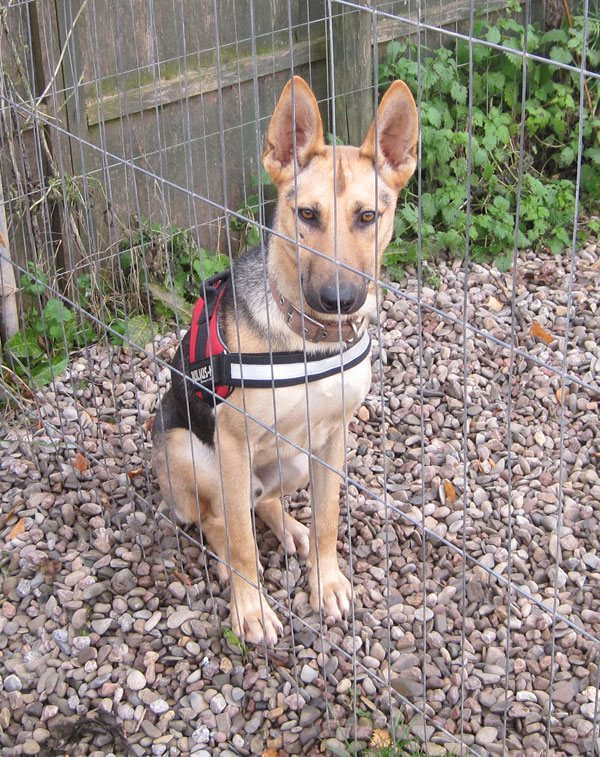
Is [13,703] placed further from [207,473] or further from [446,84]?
[446,84]

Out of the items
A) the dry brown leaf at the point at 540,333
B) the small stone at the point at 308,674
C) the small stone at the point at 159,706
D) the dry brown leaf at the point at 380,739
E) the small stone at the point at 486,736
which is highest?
the dry brown leaf at the point at 540,333

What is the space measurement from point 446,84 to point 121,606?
400 centimetres

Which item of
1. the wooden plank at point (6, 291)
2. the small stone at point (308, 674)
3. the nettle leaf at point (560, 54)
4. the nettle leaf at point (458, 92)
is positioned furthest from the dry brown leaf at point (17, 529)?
→ the nettle leaf at point (560, 54)

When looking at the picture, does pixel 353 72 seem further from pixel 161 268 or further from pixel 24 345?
pixel 24 345

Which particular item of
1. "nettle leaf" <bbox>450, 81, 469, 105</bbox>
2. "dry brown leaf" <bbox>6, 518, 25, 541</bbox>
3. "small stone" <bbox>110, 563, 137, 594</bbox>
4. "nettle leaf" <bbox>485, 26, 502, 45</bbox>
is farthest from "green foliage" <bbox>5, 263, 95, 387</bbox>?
"nettle leaf" <bbox>485, 26, 502, 45</bbox>

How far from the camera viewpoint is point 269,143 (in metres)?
3.04

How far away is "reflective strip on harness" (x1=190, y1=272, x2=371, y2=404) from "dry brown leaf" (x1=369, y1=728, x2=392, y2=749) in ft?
3.82

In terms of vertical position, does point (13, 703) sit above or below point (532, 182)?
below

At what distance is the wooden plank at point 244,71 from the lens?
4984mm

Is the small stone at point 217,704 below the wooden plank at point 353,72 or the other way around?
below

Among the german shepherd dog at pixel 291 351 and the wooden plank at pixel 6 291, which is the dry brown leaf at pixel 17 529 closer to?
the german shepherd dog at pixel 291 351

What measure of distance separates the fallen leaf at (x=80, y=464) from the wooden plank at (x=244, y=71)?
5.65ft

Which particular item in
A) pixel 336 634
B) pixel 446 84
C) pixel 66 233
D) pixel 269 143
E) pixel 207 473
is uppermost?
pixel 269 143

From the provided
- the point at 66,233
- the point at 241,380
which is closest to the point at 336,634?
the point at 241,380
